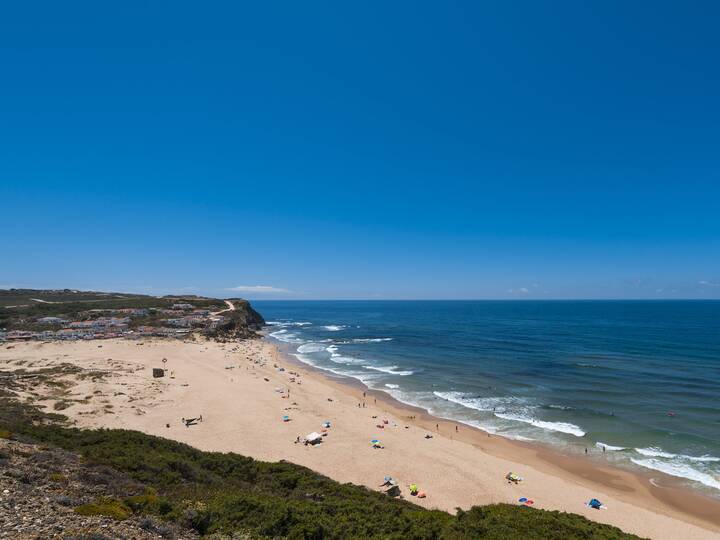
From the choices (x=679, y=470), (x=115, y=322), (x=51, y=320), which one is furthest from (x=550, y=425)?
(x=51, y=320)

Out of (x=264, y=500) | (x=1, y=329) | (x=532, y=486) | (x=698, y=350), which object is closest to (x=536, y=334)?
(x=698, y=350)

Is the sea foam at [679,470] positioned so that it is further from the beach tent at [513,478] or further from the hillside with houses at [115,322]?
the hillside with houses at [115,322]

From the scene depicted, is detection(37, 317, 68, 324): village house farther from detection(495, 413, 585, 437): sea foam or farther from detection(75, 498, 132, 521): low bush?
detection(495, 413, 585, 437): sea foam

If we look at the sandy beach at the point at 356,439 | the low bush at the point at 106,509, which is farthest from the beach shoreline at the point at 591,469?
the low bush at the point at 106,509

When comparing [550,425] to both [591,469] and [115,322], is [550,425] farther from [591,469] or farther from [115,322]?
[115,322]

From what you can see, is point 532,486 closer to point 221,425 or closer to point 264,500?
point 264,500

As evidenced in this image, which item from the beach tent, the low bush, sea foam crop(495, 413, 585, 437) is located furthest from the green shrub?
sea foam crop(495, 413, 585, 437)
